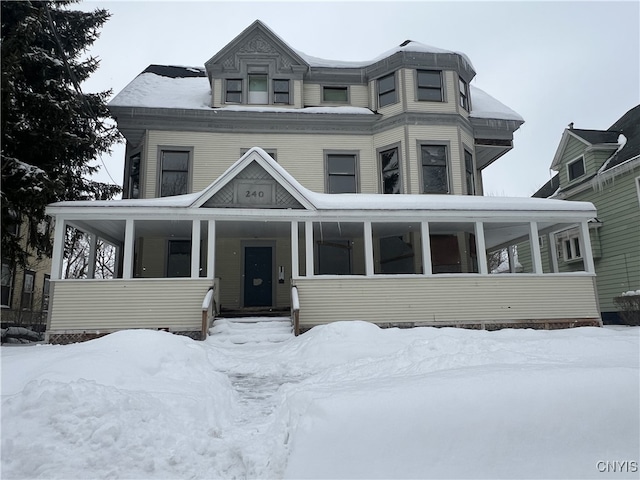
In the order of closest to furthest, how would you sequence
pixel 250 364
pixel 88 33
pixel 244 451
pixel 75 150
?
1. pixel 244 451
2. pixel 250 364
3. pixel 75 150
4. pixel 88 33

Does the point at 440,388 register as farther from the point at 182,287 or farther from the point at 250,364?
the point at 182,287

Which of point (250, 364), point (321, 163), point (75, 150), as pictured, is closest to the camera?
point (250, 364)

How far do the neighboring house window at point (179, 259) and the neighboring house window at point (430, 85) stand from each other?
31.2ft

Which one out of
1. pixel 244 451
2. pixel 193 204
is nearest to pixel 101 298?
pixel 193 204

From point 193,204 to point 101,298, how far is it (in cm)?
308

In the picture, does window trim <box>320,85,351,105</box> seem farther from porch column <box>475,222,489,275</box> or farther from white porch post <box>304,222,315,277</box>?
porch column <box>475,222,489,275</box>

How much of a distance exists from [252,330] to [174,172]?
6908mm

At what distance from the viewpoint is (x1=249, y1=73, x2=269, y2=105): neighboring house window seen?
15477 mm

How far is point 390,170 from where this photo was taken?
1495 centimetres

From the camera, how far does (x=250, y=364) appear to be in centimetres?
746

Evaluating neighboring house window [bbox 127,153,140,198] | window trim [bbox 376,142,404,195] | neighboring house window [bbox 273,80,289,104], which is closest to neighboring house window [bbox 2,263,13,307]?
neighboring house window [bbox 127,153,140,198]

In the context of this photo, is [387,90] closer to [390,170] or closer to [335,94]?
[335,94]

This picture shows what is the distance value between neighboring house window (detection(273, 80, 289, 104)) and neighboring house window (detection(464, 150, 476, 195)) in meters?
6.67

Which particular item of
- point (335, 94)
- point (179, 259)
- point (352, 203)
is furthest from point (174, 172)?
point (352, 203)
